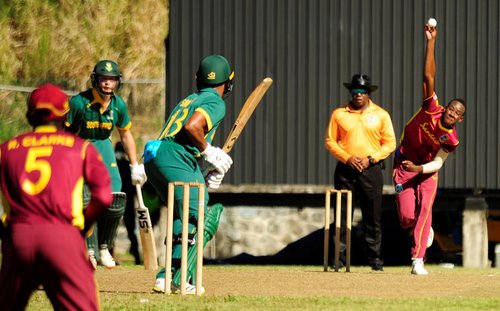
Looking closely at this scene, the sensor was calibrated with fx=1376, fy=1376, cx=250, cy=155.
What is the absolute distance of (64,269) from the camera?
6680 millimetres

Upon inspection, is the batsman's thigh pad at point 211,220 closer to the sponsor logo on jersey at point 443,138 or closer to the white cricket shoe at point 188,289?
the white cricket shoe at point 188,289

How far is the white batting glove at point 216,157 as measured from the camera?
10547 millimetres

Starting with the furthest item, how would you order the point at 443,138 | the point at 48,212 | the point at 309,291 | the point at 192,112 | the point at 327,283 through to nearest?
the point at 443,138, the point at 327,283, the point at 309,291, the point at 192,112, the point at 48,212

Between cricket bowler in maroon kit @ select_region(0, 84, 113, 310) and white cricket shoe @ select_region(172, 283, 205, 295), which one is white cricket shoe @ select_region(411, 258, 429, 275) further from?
cricket bowler in maroon kit @ select_region(0, 84, 113, 310)

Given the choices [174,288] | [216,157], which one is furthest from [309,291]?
[216,157]

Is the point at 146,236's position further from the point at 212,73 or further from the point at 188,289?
the point at 212,73

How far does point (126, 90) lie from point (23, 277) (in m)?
A: 12.2

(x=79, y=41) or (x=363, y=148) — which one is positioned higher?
(x=79, y=41)

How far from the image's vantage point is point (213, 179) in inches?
433

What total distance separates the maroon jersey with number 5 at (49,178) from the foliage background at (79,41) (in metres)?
11.9

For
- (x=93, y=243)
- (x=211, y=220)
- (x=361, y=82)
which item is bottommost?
(x=93, y=243)

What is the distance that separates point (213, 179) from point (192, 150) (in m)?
0.43

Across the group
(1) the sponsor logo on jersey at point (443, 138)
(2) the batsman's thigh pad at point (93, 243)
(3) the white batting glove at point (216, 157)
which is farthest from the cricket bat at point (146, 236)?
(3) the white batting glove at point (216, 157)

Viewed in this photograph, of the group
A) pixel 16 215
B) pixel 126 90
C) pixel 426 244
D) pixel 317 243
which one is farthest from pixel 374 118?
pixel 16 215
